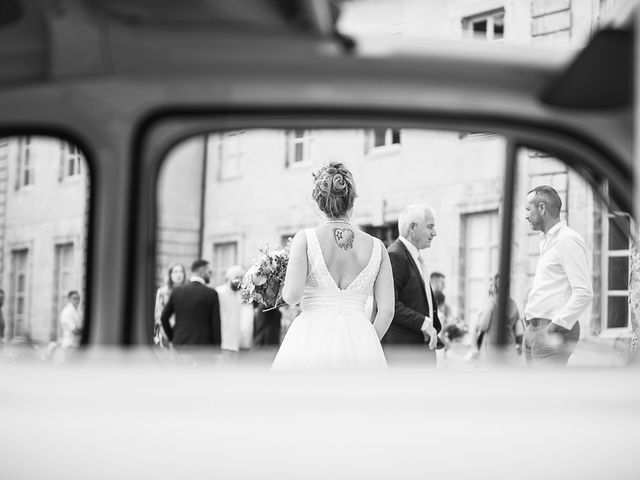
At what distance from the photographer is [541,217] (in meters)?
2.88

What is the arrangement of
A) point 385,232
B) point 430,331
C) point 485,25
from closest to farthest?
point 485,25, point 430,331, point 385,232

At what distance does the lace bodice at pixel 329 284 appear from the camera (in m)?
2.73

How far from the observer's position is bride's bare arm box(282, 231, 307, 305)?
2686 millimetres

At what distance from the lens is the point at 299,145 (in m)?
1.30

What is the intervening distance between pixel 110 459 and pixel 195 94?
413mm

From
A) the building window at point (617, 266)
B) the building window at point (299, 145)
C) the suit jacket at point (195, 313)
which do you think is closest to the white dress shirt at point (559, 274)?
the building window at point (617, 266)

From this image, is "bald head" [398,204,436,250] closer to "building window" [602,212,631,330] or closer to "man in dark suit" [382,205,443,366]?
"man in dark suit" [382,205,443,366]

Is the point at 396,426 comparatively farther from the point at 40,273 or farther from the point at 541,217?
the point at 541,217

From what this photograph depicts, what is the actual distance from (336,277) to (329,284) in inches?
1.1

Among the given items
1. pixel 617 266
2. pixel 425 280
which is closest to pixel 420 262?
pixel 425 280

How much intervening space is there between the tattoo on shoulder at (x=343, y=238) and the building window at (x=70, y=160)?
1.71 metres

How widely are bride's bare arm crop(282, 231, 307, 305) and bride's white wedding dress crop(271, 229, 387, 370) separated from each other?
25mm

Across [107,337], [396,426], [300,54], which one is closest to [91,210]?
[107,337]

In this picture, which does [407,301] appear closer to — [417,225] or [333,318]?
[417,225]
